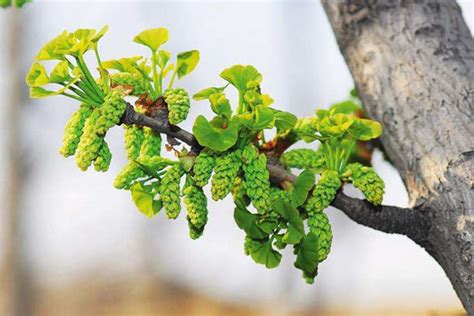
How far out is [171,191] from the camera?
0.70 m

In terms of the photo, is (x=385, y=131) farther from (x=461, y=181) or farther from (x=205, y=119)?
(x=205, y=119)

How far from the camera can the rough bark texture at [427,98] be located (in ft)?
2.50

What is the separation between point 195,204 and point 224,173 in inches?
2.1

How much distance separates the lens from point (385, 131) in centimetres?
90

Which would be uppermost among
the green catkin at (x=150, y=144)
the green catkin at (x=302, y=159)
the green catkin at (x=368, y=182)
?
the green catkin at (x=150, y=144)

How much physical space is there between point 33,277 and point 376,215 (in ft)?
12.7

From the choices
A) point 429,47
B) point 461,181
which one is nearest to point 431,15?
point 429,47

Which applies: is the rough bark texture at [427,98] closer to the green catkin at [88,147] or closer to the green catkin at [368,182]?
the green catkin at [368,182]

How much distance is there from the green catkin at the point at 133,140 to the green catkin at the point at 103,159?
36 millimetres

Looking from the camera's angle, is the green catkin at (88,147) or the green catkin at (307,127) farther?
the green catkin at (307,127)

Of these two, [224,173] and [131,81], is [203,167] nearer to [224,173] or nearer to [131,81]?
[224,173]

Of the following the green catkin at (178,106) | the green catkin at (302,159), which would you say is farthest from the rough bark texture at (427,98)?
the green catkin at (178,106)

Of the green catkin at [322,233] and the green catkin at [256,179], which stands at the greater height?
the green catkin at [256,179]

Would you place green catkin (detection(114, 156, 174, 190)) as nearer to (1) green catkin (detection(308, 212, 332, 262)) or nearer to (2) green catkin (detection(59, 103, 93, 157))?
(2) green catkin (detection(59, 103, 93, 157))
